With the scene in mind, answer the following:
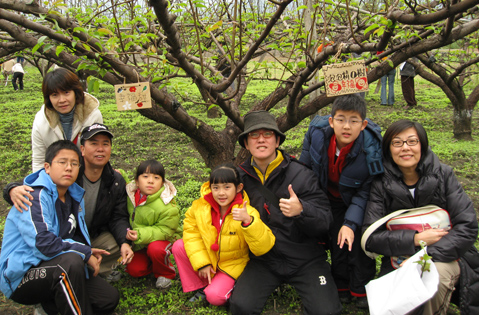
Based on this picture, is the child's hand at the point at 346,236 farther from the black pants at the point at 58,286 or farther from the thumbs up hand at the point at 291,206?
the black pants at the point at 58,286

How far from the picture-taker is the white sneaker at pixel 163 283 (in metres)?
2.95

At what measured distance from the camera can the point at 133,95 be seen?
2.83m

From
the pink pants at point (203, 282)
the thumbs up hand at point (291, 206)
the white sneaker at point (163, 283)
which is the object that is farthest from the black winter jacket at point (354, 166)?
the white sneaker at point (163, 283)

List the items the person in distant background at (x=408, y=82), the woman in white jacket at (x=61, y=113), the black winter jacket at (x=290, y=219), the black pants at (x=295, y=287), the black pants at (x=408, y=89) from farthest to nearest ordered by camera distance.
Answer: the black pants at (x=408, y=89) → the person in distant background at (x=408, y=82) → the woman in white jacket at (x=61, y=113) → the black winter jacket at (x=290, y=219) → the black pants at (x=295, y=287)

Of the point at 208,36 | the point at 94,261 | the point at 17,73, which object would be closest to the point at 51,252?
the point at 94,261

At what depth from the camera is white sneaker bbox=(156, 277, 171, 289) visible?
2953mm

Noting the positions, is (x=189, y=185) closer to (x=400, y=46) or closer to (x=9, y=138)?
(x=400, y=46)

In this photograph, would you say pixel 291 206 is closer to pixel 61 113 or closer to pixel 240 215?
pixel 240 215

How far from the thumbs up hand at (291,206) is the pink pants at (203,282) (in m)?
0.66

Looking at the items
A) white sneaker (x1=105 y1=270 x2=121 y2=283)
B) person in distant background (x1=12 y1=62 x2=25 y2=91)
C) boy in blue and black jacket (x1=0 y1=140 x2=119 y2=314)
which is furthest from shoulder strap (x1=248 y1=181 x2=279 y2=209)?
person in distant background (x1=12 y1=62 x2=25 y2=91)

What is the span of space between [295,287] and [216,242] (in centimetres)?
62

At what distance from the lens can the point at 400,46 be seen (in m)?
3.02

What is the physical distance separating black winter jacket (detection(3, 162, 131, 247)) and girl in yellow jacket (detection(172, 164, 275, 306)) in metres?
0.50

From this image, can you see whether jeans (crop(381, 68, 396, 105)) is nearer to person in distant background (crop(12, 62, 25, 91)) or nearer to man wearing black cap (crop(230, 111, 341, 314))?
man wearing black cap (crop(230, 111, 341, 314))
